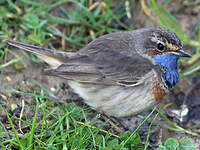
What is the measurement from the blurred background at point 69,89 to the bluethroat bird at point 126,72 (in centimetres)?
32

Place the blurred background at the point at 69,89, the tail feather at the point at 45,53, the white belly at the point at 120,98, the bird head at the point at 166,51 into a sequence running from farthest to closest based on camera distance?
the tail feather at the point at 45,53 < the bird head at the point at 166,51 < the white belly at the point at 120,98 < the blurred background at the point at 69,89

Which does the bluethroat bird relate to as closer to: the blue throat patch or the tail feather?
the blue throat patch

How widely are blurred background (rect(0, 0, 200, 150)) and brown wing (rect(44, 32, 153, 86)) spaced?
1.73 ft

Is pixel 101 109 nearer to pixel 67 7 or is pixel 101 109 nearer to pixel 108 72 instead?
pixel 108 72

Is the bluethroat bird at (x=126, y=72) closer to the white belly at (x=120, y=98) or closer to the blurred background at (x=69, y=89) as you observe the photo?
the white belly at (x=120, y=98)

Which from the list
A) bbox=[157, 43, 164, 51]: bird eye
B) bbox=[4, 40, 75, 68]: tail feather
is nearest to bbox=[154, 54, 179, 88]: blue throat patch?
bbox=[157, 43, 164, 51]: bird eye

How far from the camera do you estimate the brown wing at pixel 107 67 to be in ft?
18.6

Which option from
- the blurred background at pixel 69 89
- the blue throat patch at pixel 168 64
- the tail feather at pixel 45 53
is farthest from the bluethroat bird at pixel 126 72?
the blurred background at pixel 69 89

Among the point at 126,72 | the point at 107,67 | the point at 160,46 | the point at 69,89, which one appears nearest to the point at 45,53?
the point at 69,89

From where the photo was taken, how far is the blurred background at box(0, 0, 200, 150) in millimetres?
4899

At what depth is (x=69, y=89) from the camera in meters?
6.44

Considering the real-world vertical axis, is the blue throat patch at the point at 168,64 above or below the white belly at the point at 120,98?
above

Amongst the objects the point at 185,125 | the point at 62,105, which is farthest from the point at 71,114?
the point at 185,125

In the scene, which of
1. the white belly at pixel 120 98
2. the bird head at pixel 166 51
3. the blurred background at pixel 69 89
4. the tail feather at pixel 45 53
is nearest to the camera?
the blurred background at pixel 69 89
